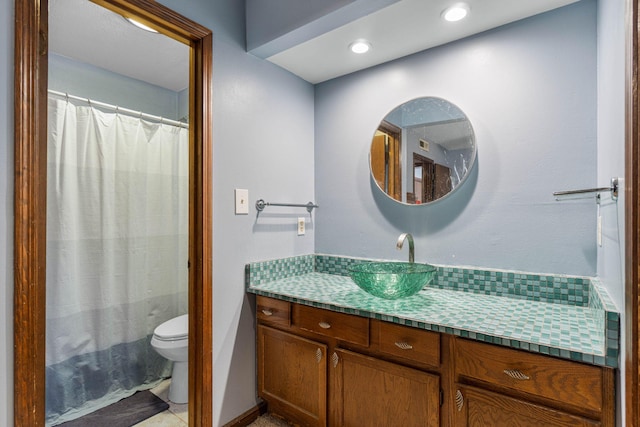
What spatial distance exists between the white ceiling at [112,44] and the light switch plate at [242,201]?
119cm

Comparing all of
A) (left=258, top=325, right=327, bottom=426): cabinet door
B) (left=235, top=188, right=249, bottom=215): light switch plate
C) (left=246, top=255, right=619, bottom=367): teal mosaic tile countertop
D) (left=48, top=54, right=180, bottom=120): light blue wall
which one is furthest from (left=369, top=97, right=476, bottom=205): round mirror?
(left=48, top=54, right=180, bottom=120): light blue wall

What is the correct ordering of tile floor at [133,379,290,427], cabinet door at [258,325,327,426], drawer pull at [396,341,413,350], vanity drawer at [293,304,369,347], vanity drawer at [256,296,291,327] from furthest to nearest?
tile floor at [133,379,290,427] → vanity drawer at [256,296,291,327] → cabinet door at [258,325,327,426] → vanity drawer at [293,304,369,347] → drawer pull at [396,341,413,350]

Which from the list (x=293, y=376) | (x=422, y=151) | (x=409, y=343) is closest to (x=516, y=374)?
(x=409, y=343)

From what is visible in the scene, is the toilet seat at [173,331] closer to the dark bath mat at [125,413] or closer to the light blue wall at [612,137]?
the dark bath mat at [125,413]

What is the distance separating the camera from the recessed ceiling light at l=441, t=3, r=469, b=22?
4.80ft

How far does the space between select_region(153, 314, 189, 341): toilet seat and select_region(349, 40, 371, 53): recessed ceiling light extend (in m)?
1.97

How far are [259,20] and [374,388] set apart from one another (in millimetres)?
1929

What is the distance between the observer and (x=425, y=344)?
1271 millimetres

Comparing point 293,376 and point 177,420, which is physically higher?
point 293,376

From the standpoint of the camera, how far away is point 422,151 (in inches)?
73.9

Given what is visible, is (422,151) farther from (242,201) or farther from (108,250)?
(108,250)

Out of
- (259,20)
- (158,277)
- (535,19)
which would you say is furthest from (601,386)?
(158,277)

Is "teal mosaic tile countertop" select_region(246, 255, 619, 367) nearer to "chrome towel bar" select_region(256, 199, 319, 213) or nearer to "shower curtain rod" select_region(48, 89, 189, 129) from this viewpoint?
"chrome towel bar" select_region(256, 199, 319, 213)

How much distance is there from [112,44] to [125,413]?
2328 mm
